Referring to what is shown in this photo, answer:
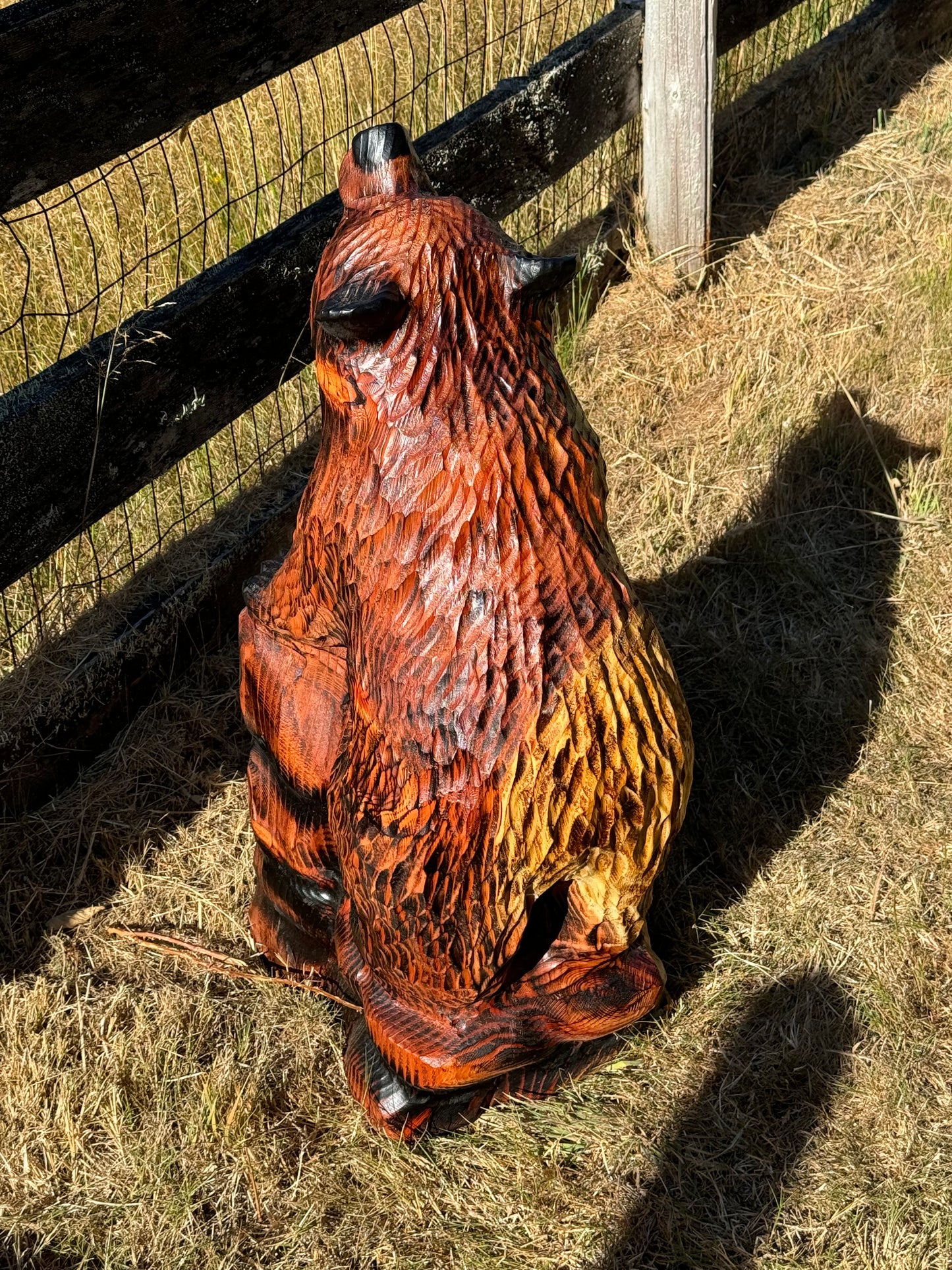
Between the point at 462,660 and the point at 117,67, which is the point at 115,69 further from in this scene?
the point at 462,660

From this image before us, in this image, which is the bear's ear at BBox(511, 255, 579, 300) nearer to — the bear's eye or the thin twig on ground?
the bear's eye

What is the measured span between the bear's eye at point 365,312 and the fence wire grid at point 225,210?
1.85 m

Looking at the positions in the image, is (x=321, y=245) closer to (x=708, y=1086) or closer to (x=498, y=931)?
(x=498, y=931)

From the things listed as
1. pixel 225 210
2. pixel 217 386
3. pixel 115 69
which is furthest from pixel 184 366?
pixel 225 210

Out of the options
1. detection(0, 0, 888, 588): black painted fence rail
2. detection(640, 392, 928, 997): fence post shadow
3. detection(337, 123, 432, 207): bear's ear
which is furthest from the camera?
detection(640, 392, 928, 997): fence post shadow

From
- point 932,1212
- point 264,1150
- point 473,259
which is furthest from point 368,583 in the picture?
point 932,1212

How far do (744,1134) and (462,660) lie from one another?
4.31 ft

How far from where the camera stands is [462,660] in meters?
1.91

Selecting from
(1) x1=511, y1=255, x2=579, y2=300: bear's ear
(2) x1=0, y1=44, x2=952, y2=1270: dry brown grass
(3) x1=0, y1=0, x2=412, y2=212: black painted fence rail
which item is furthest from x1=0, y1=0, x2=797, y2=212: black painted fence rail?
(2) x1=0, y1=44, x2=952, y2=1270: dry brown grass

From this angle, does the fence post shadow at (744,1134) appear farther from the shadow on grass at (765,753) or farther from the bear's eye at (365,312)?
the bear's eye at (365,312)

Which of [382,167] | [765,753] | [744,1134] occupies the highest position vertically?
[382,167]

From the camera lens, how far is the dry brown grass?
2512 millimetres

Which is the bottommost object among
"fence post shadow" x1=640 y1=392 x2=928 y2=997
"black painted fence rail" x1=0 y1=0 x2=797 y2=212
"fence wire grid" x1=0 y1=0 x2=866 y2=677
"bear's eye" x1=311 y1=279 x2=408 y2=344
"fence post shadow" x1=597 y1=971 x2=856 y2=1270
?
"fence post shadow" x1=597 y1=971 x2=856 y2=1270

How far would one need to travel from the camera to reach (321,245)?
340cm
